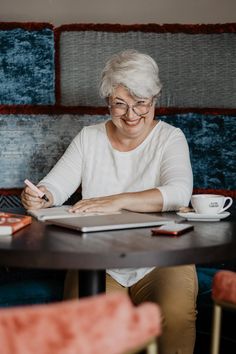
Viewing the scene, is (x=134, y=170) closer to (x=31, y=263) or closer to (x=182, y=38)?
(x=182, y=38)

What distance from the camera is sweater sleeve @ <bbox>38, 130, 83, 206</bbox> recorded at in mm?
2377

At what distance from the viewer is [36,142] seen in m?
2.83

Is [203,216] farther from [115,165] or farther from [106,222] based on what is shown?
[115,165]

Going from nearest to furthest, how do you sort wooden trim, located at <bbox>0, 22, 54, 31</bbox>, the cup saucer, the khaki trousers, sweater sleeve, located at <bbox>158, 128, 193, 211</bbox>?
the cup saucer < the khaki trousers < sweater sleeve, located at <bbox>158, 128, 193, 211</bbox> < wooden trim, located at <bbox>0, 22, 54, 31</bbox>

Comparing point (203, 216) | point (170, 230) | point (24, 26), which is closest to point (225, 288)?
point (170, 230)

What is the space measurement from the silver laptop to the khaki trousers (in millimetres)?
262

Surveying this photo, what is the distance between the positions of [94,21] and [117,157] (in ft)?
2.84

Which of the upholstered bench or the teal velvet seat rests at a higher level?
the upholstered bench

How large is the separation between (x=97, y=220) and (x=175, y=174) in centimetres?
55

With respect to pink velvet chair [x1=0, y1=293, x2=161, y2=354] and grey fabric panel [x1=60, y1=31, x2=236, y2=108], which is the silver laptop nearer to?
pink velvet chair [x1=0, y1=293, x2=161, y2=354]

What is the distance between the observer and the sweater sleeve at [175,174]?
2.13 meters

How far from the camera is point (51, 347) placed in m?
0.94

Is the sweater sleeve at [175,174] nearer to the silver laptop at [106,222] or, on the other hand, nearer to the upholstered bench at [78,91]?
the silver laptop at [106,222]

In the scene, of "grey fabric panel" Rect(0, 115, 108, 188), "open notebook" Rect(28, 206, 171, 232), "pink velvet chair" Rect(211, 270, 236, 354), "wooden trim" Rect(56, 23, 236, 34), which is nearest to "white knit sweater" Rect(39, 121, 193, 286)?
"grey fabric panel" Rect(0, 115, 108, 188)
